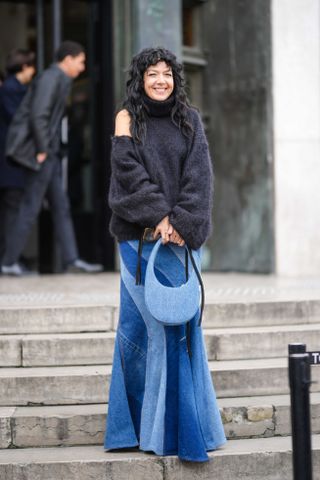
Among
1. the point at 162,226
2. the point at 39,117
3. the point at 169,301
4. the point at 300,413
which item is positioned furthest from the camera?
the point at 39,117

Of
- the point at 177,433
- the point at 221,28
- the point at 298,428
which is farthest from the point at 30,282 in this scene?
the point at 298,428

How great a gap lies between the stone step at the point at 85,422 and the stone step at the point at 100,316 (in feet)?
2.57

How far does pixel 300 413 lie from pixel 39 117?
5.62 m

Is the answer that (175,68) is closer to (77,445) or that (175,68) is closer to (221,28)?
(77,445)

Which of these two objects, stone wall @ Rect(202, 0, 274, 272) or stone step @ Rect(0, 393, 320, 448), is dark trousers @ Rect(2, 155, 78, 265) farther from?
stone step @ Rect(0, 393, 320, 448)

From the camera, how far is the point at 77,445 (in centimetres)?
602

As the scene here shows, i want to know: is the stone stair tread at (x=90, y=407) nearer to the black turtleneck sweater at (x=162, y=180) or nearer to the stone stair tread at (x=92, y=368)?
the stone stair tread at (x=92, y=368)

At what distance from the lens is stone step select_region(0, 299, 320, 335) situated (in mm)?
6977

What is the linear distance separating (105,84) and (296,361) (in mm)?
6951

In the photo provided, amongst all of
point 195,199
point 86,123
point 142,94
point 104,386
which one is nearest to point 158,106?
point 142,94

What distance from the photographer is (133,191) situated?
5418mm

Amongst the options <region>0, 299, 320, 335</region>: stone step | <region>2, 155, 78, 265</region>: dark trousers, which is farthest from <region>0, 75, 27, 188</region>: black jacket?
<region>0, 299, 320, 335</region>: stone step

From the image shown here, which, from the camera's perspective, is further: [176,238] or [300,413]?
[176,238]

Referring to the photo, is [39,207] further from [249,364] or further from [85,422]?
[85,422]
